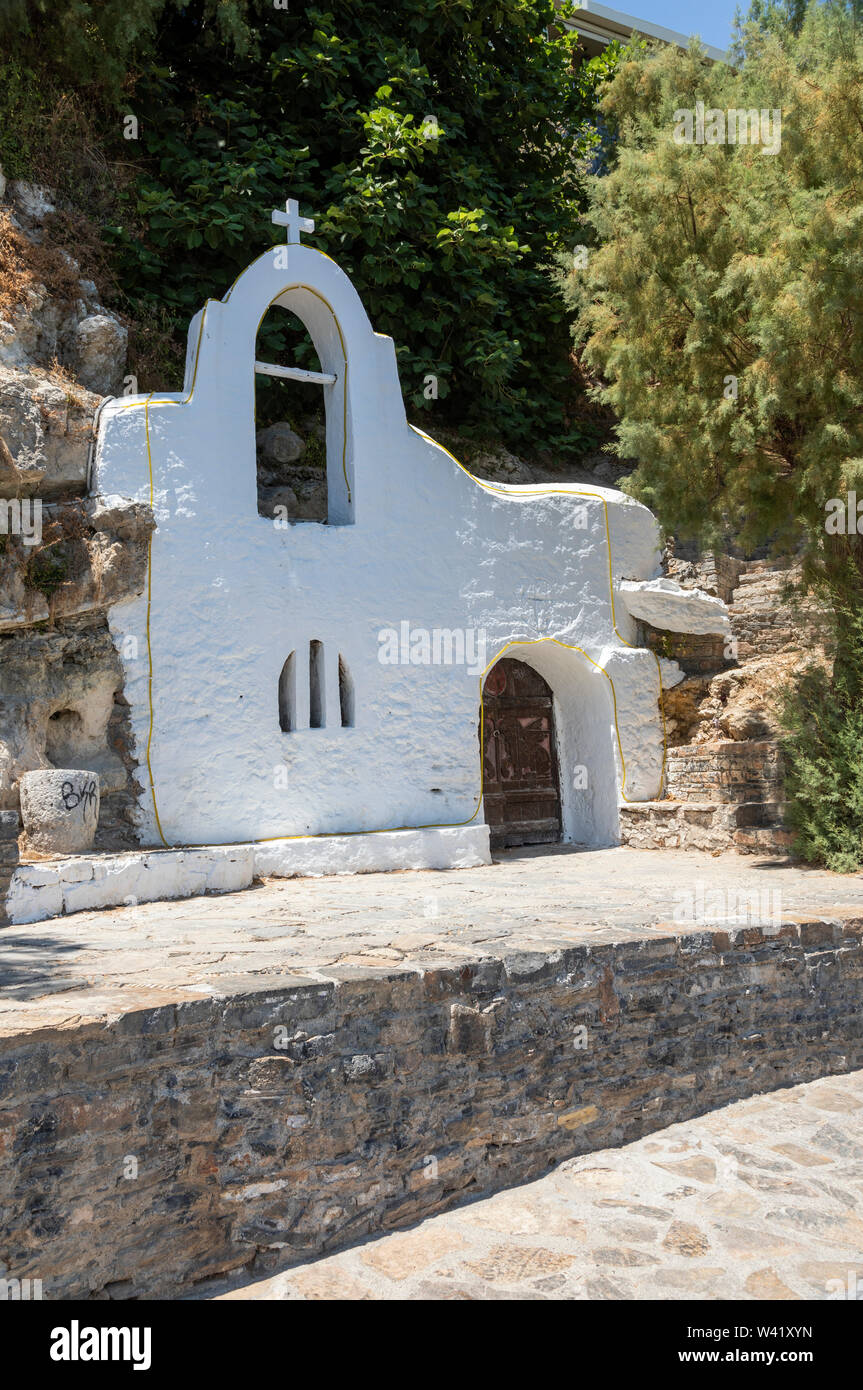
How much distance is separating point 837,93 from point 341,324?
15.2 ft

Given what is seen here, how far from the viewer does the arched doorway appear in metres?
11.3

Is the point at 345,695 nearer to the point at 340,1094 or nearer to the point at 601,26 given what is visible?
the point at 340,1094

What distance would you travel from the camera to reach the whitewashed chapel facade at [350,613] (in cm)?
885


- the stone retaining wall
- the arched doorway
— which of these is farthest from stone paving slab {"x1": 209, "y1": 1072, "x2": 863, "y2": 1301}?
the arched doorway

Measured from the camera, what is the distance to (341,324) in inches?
404

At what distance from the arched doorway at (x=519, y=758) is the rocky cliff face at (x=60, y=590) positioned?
3.99 meters

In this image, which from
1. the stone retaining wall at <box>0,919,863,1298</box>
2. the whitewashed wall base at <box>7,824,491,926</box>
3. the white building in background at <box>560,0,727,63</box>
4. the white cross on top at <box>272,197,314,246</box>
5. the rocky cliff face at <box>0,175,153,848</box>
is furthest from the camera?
the white building in background at <box>560,0,727,63</box>

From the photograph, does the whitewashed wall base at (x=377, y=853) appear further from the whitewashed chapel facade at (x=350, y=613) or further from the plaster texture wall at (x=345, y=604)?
the plaster texture wall at (x=345, y=604)

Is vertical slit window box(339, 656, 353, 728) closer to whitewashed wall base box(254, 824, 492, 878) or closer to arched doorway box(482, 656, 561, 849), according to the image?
whitewashed wall base box(254, 824, 492, 878)

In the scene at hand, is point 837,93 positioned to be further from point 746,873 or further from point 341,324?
point 746,873

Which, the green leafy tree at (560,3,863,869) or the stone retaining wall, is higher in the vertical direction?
the green leafy tree at (560,3,863,869)

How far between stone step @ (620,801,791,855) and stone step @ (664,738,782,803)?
10 cm

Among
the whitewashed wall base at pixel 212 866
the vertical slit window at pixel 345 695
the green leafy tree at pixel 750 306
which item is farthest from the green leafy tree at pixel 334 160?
the whitewashed wall base at pixel 212 866

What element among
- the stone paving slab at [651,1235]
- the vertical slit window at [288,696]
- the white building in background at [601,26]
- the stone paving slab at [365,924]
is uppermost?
the white building in background at [601,26]
